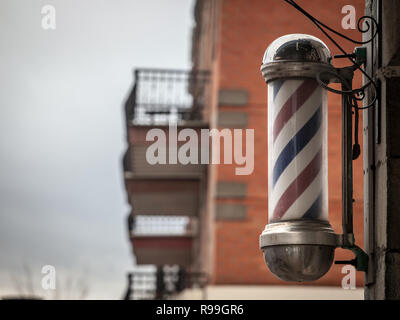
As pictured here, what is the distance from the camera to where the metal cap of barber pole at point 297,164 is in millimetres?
3158

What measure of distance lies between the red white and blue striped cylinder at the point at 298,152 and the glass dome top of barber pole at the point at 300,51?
0.08m

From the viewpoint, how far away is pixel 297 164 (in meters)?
3.24

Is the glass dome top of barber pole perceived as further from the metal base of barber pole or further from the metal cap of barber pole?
the metal base of barber pole

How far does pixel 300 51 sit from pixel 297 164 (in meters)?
0.44

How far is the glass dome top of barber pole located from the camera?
3.33m

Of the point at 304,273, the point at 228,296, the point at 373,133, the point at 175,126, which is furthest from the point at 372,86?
the point at 175,126

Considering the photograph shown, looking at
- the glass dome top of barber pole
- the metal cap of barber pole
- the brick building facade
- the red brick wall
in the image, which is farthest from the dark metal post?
the brick building facade

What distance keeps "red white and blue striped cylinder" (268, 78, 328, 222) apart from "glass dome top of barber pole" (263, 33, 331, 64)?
0.28ft

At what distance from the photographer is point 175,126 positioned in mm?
12922

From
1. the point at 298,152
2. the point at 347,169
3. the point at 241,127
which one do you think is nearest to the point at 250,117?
the point at 241,127

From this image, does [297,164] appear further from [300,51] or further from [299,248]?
[300,51]

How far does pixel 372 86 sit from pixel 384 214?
537 mm

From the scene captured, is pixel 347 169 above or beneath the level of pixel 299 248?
above

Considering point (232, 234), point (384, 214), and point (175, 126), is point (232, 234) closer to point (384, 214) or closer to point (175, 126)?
point (175, 126)
